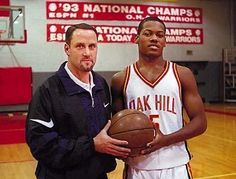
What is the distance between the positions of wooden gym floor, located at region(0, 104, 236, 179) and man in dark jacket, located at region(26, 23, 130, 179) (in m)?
2.50

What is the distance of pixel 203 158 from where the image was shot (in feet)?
17.3

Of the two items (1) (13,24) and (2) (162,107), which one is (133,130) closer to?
(2) (162,107)

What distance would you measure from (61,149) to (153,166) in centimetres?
58

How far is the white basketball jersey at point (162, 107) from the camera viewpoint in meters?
2.11

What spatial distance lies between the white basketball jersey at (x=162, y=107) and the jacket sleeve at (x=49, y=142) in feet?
1.31

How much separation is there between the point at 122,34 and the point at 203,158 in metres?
7.98

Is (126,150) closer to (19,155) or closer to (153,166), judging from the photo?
(153,166)

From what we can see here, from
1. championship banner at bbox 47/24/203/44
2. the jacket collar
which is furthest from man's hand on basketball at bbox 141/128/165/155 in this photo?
championship banner at bbox 47/24/203/44

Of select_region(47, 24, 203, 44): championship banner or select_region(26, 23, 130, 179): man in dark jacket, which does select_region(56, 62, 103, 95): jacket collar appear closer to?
select_region(26, 23, 130, 179): man in dark jacket

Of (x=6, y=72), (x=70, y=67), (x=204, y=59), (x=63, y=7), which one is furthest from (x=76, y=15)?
(x=70, y=67)

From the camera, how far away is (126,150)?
1860 millimetres

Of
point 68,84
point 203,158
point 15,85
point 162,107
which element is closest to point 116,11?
point 15,85

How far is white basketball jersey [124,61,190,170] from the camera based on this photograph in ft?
6.91

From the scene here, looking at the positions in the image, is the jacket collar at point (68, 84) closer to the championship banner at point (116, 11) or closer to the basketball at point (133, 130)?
the basketball at point (133, 130)
